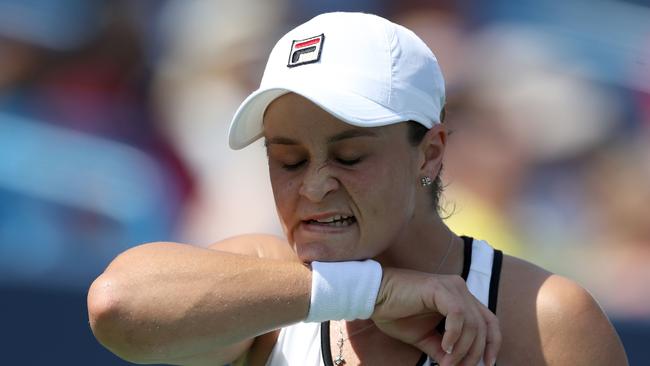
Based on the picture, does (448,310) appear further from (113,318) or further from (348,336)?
(113,318)

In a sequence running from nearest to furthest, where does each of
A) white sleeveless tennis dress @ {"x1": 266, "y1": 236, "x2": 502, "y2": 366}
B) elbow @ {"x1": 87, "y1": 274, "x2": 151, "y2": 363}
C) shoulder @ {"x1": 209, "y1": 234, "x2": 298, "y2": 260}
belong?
elbow @ {"x1": 87, "y1": 274, "x2": 151, "y2": 363}, white sleeveless tennis dress @ {"x1": 266, "y1": 236, "x2": 502, "y2": 366}, shoulder @ {"x1": 209, "y1": 234, "x2": 298, "y2": 260}

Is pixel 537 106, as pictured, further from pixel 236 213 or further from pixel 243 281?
→ pixel 243 281

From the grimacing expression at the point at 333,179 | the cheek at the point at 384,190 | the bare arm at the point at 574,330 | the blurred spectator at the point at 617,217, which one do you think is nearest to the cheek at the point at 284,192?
the grimacing expression at the point at 333,179

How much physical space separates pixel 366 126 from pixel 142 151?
5.65 ft

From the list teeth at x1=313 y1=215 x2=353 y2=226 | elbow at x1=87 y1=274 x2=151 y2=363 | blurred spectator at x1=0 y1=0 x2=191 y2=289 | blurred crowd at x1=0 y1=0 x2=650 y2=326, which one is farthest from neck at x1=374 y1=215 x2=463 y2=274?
blurred spectator at x1=0 y1=0 x2=191 y2=289

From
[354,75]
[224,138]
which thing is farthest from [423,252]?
[224,138]

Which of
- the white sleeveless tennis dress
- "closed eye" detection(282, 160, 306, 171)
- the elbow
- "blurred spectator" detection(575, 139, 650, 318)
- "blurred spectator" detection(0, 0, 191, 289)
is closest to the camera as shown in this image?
the elbow

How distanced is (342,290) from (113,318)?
40 cm

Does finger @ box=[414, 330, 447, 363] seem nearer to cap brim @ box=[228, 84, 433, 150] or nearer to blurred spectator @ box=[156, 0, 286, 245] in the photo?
cap brim @ box=[228, 84, 433, 150]

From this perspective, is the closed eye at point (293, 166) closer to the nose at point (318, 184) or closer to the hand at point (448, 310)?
the nose at point (318, 184)

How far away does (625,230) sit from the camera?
3512 millimetres

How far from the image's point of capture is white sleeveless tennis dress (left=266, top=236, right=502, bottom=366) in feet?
6.80

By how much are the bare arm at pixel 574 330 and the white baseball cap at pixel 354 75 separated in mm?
417

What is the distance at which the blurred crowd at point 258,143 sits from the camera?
11.2 ft
